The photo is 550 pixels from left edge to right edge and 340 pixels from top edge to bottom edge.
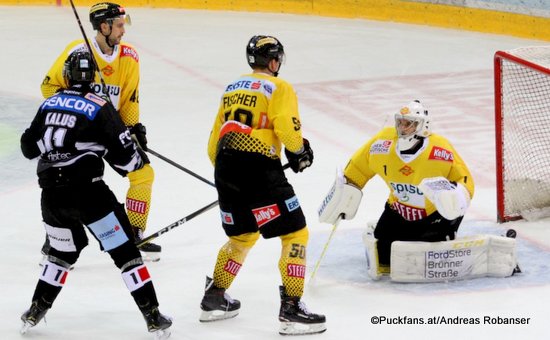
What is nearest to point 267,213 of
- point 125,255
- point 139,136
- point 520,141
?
point 125,255

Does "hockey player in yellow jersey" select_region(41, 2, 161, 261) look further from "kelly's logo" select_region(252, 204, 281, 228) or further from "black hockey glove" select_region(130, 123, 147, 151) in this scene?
"kelly's logo" select_region(252, 204, 281, 228)

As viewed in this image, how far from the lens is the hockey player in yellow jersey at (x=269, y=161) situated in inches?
186

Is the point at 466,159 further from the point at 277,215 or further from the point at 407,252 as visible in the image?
the point at 277,215


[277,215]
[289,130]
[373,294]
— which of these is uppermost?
[289,130]

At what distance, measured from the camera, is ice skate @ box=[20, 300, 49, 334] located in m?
4.73

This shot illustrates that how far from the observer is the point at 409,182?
17.4 ft

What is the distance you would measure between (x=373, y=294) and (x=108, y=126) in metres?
1.41

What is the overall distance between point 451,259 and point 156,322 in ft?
4.54

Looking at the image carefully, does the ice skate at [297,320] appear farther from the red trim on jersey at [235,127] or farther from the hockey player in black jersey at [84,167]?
the red trim on jersey at [235,127]

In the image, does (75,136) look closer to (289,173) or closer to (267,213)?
→ (267,213)

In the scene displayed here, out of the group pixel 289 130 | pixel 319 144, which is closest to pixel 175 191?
pixel 319 144

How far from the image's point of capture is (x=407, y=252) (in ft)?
17.2

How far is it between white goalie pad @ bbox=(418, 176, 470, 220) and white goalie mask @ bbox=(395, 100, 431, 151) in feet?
0.76

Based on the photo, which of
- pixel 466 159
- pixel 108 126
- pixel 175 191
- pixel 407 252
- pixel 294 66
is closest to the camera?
pixel 108 126
